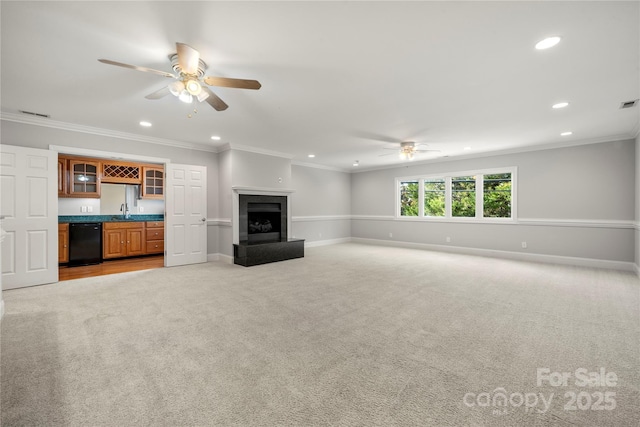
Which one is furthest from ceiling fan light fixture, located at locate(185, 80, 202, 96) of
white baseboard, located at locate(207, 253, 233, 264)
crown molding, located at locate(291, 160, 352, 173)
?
crown molding, located at locate(291, 160, 352, 173)

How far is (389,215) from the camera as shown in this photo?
8.75 meters

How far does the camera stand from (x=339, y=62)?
Result: 102 inches

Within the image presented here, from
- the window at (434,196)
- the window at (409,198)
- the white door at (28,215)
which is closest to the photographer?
the white door at (28,215)

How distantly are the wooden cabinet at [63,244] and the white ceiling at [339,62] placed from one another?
8.05ft

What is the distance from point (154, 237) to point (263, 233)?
285cm

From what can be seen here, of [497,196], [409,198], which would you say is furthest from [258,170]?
[497,196]

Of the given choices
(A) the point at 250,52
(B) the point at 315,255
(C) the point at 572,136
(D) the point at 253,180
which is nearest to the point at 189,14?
(A) the point at 250,52

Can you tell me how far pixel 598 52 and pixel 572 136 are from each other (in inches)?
149

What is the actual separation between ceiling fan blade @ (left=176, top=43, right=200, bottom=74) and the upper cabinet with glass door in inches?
216

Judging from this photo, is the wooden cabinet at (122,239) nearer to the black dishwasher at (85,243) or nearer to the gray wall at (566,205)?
the black dishwasher at (85,243)

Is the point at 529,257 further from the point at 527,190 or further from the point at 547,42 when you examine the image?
the point at 547,42

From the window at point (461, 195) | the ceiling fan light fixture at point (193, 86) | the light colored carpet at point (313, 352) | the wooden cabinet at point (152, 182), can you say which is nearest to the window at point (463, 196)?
the window at point (461, 195)

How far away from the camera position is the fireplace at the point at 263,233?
5723mm

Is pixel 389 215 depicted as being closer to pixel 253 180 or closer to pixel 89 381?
pixel 253 180
